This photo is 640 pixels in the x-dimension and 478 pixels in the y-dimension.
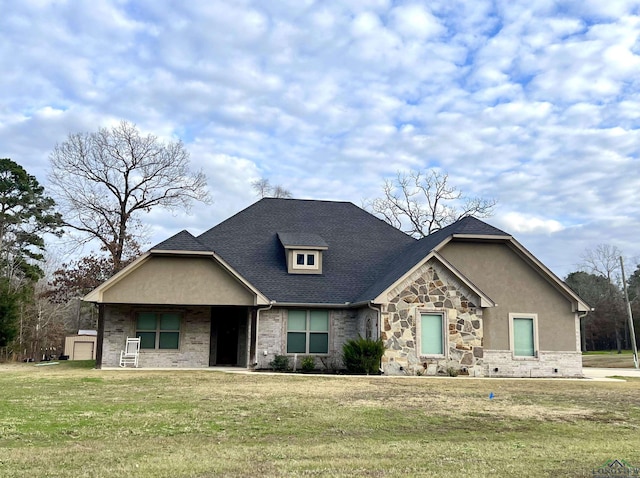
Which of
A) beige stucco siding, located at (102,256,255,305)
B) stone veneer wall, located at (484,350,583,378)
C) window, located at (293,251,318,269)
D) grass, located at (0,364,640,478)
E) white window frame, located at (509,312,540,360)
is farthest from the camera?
window, located at (293,251,318,269)

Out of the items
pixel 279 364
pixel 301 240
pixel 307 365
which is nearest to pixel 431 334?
pixel 307 365

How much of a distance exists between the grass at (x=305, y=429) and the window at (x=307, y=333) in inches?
235

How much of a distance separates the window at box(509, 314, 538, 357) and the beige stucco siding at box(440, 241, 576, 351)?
0.63ft

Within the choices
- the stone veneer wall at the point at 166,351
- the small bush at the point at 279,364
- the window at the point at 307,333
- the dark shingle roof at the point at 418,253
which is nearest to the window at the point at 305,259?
the window at the point at 307,333

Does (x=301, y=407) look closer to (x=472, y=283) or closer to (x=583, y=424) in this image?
(x=583, y=424)

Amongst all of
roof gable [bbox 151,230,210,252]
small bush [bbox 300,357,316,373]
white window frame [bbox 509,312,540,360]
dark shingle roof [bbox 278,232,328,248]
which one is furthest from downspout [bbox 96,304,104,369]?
white window frame [bbox 509,312,540,360]

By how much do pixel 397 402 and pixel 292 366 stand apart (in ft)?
30.6

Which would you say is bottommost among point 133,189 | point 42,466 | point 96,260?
point 42,466

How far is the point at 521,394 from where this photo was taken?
541 inches

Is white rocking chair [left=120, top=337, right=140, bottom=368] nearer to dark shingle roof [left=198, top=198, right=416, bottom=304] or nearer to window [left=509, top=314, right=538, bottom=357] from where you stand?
dark shingle roof [left=198, top=198, right=416, bottom=304]

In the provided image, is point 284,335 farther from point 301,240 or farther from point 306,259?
point 301,240

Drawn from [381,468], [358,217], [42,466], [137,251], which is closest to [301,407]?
[381,468]

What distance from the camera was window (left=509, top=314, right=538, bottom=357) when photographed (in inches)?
797

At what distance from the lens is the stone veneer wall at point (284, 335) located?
20.5m
